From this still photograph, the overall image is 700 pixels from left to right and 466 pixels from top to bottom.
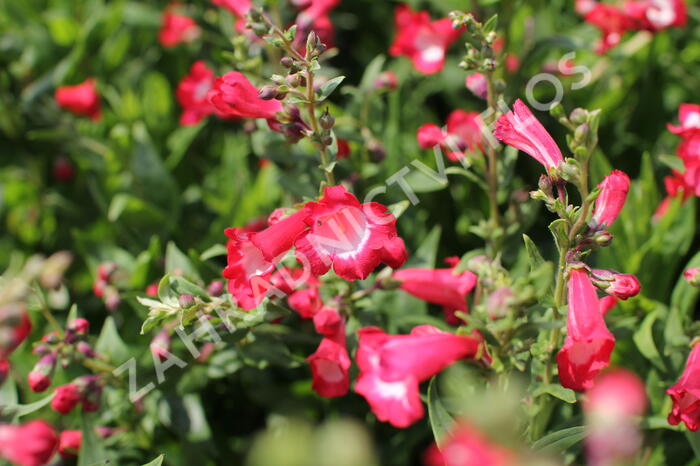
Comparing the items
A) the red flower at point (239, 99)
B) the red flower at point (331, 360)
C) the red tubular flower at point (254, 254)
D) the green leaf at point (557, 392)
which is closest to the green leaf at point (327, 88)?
the red flower at point (239, 99)

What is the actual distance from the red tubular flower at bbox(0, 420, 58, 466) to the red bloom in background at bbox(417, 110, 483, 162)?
118 centimetres

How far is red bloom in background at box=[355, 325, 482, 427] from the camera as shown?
4.43 ft

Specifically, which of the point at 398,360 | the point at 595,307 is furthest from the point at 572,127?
the point at 398,360

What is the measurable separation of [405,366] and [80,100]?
177cm

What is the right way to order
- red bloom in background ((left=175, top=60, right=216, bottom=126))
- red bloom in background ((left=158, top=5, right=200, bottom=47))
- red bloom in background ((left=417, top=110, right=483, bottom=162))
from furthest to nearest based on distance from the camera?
red bloom in background ((left=158, top=5, right=200, bottom=47)), red bloom in background ((left=175, top=60, right=216, bottom=126)), red bloom in background ((left=417, top=110, right=483, bottom=162))

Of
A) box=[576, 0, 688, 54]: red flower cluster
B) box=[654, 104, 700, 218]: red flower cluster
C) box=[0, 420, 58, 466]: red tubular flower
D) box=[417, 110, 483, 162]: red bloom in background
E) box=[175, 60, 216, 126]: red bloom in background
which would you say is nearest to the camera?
box=[0, 420, 58, 466]: red tubular flower

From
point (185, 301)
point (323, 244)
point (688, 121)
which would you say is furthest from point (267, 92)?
point (688, 121)

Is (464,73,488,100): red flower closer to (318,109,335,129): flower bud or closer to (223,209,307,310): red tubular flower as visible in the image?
(318,109,335,129): flower bud

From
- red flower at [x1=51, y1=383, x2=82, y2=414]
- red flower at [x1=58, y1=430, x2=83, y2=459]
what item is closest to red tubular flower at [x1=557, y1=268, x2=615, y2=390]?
red flower at [x1=51, y1=383, x2=82, y2=414]

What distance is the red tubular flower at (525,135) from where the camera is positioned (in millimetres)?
1344

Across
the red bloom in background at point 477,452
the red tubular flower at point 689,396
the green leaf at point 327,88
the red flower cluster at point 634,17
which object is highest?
the red bloom in background at point 477,452

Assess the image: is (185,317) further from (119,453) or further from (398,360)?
(119,453)

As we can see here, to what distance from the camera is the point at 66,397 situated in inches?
62.9

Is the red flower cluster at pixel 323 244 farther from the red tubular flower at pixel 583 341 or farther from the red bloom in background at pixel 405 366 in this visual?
the red tubular flower at pixel 583 341
